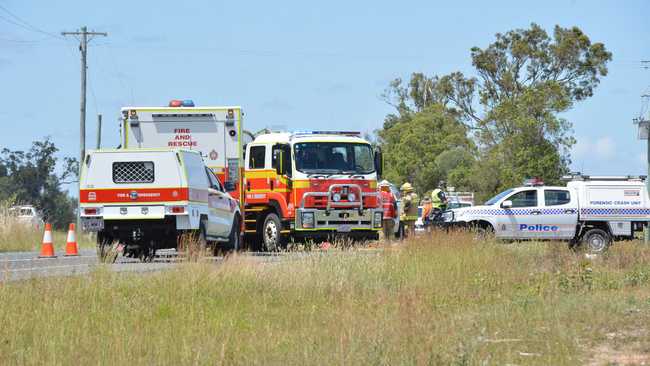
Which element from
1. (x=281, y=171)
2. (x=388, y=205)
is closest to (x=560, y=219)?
(x=388, y=205)

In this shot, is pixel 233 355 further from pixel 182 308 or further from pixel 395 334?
pixel 182 308

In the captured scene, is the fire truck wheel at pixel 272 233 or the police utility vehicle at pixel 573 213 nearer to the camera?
the fire truck wheel at pixel 272 233

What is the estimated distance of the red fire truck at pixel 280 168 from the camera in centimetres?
2633

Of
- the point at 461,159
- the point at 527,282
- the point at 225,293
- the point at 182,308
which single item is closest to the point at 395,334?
the point at 182,308

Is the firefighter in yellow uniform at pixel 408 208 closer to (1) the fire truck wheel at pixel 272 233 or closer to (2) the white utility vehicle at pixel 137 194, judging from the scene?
(1) the fire truck wheel at pixel 272 233

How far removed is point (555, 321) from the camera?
1219cm

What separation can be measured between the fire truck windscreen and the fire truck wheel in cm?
144

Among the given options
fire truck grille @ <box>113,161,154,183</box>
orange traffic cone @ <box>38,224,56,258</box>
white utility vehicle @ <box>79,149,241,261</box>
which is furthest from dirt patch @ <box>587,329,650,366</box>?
orange traffic cone @ <box>38,224,56,258</box>

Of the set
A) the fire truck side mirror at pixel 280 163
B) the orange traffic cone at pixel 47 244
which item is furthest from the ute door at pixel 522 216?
the orange traffic cone at pixel 47 244

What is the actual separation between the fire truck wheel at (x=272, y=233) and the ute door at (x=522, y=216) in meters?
6.69

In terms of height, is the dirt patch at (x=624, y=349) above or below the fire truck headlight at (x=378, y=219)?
below

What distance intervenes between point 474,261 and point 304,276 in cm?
417

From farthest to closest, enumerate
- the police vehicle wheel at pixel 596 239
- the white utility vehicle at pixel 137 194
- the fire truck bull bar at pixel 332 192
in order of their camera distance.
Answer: the police vehicle wheel at pixel 596 239 → the fire truck bull bar at pixel 332 192 → the white utility vehicle at pixel 137 194

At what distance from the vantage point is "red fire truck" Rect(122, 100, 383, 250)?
26.3 meters
